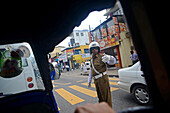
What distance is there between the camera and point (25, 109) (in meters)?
2.16

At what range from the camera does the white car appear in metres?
3.41

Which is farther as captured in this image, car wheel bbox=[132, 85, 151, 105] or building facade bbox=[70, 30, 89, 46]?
building facade bbox=[70, 30, 89, 46]

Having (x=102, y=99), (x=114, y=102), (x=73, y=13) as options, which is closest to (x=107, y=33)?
(x=114, y=102)

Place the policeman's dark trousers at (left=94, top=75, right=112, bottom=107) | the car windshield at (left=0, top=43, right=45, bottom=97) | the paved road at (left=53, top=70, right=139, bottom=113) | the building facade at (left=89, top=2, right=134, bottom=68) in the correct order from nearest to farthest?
the car windshield at (left=0, top=43, right=45, bottom=97) < the policeman's dark trousers at (left=94, top=75, right=112, bottom=107) < the paved road at (left=53, top=70, right=139, bottom=113) < the building facade at (left=89, top=2, right=134, bottom=68)

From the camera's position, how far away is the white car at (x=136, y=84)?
3412mm

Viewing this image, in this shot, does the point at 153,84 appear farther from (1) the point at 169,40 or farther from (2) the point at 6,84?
(2) the point at 6,84

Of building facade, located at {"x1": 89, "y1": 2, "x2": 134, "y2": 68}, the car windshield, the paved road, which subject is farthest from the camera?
building facade, located at {"x1": 89, "y1": 2, "x2": 134, "y2": 68}

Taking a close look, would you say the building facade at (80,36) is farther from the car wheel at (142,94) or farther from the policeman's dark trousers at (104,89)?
the policeman's dark trousers at (104,89)

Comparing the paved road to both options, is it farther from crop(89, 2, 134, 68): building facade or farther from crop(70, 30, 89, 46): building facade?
crop(70, 30, 89, 46): building facade

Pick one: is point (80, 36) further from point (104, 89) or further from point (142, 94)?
point (104, 89)

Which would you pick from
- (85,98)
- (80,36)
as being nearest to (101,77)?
(85,98)

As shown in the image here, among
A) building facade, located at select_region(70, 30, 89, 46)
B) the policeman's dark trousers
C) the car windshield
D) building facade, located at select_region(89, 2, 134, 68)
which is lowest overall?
the policeman's dark trousers

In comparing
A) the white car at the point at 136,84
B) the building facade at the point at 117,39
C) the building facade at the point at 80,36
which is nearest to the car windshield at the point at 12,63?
the white car at the point at 136,84

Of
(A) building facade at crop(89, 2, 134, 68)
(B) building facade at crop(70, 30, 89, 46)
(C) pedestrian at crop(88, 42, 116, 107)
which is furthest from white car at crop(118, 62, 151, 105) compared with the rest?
(B) building facade at crop(70, 30, 89, 46)
